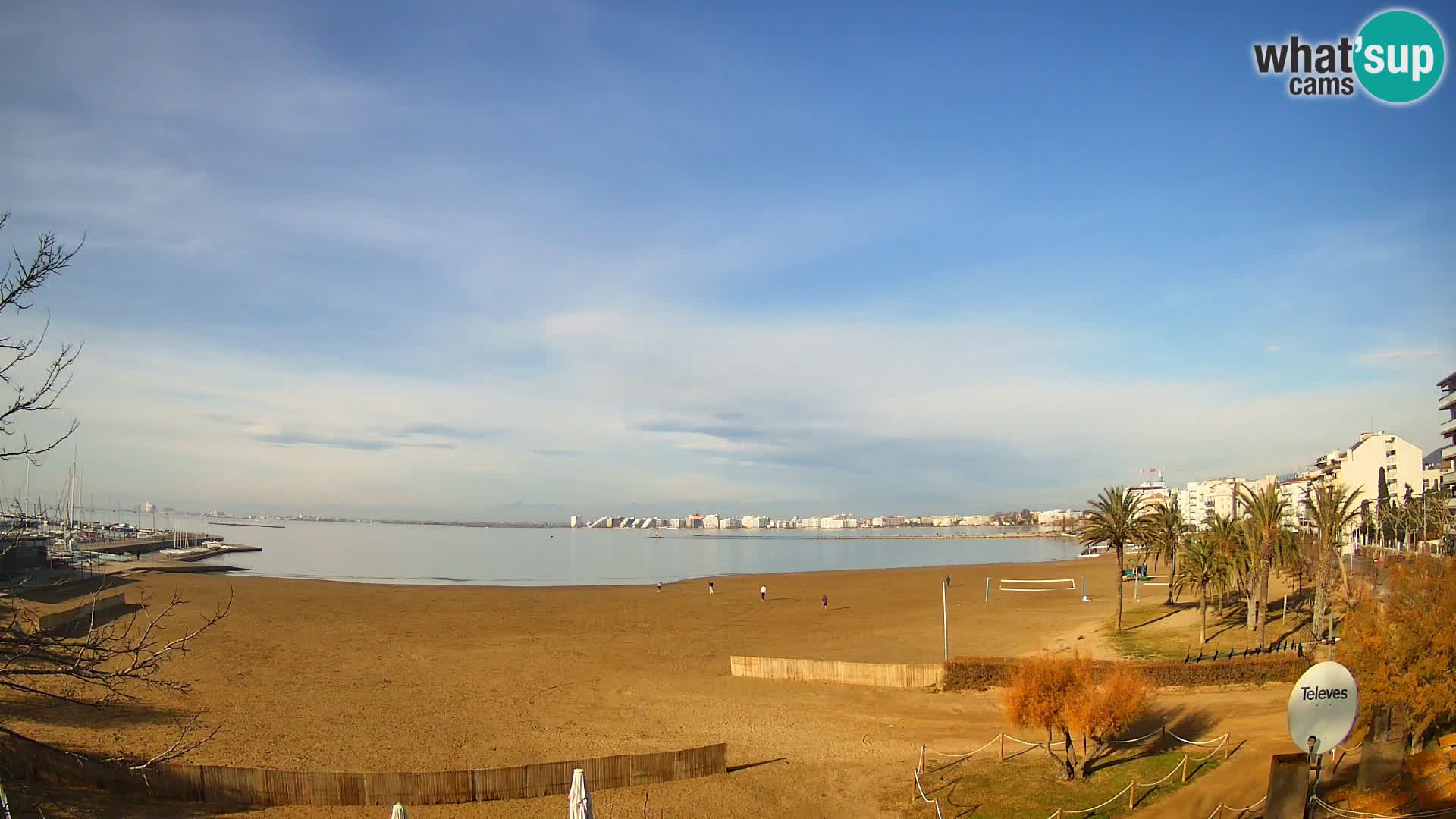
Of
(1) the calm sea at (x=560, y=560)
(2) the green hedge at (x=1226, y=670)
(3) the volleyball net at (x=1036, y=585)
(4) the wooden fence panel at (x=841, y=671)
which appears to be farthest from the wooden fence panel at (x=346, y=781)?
(1) the calm sea at (x=560, y=560)

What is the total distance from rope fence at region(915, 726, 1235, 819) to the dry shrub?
1.88 ft

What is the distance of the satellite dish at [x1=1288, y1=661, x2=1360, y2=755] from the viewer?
13.7 metres

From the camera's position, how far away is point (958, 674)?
29.9m

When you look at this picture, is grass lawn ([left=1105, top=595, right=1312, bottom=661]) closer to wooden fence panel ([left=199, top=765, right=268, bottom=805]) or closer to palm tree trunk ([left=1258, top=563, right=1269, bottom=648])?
palm tree trunk ([left=1258, top=563, right=1269, bottom=648])

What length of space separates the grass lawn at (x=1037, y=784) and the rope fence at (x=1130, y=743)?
0.11 metres

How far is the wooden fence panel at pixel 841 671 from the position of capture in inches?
1203

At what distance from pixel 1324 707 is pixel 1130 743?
32.1 feet

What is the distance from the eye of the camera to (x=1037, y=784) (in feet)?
66.8

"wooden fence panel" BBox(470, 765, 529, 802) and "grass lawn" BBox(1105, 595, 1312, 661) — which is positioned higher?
"grass lawn" BBox(1105, 595, 1312, 661)

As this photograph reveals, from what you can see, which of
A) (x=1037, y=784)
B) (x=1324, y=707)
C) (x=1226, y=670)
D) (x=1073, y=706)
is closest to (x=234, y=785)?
(x=1037, y=784)

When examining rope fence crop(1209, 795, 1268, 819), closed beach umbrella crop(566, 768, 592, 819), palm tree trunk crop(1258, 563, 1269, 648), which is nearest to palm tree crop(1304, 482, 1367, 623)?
palm tree trunk crop(1258, 563, 1269, 648)

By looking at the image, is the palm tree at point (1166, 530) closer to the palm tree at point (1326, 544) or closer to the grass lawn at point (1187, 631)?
the grass lawn at point (1187, 631)

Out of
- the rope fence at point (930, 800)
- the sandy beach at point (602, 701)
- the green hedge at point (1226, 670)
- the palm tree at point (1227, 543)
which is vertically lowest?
the sandy beach at point (602, 701)

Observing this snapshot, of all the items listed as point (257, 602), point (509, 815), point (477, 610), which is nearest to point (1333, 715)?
point (509, 815)
